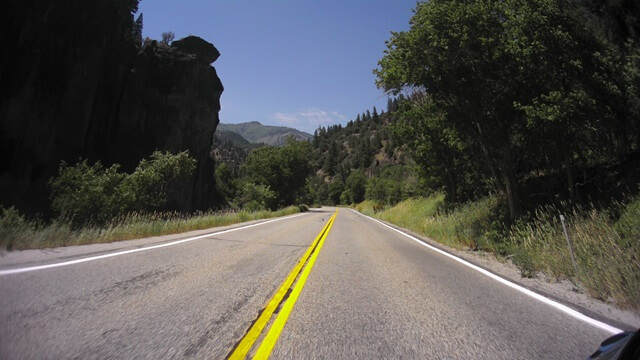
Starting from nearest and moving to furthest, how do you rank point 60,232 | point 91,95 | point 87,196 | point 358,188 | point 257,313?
1. point 257,313
2. point 60,232
3. point 87,196
4. point 91,95
5. point 358,188

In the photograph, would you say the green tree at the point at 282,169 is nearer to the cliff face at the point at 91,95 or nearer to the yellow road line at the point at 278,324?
the cliff face at the point at 91,95

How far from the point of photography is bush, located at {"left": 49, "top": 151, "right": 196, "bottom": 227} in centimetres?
1706

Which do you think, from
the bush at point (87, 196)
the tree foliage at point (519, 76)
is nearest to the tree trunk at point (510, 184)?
the tree foliage at point (519, 76)

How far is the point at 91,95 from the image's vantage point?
121 ft

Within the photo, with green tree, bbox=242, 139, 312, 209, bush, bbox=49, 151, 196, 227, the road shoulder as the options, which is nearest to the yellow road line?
the road shoulder

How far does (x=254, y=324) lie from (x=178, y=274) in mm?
3104

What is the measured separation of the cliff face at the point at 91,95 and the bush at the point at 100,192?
11.2 metres

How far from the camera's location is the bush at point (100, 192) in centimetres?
1706

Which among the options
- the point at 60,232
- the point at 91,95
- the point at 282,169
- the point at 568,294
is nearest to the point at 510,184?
the point at 568,294

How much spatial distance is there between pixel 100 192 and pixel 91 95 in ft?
82.7

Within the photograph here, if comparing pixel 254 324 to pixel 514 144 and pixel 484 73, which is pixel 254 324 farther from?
pixel 514 144

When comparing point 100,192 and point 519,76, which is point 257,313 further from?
point 100,192

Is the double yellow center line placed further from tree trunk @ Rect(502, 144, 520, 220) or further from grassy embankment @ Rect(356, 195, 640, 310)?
tree trunk @ Rect(502, 144, 520, 220)

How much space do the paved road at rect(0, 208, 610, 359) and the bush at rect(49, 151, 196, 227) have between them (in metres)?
9.37
